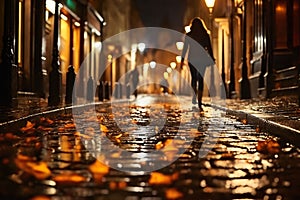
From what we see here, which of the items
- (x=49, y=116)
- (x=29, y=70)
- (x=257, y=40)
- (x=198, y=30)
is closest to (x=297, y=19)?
(x=257, y=40)

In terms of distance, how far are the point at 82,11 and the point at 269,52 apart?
14.2 m

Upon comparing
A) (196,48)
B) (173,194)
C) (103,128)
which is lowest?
(173,194)

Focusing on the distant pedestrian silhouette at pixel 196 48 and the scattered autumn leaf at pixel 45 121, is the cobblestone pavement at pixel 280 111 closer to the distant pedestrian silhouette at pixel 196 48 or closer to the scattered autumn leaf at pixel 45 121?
the distant pedestrian silhouette at pixel 196 48

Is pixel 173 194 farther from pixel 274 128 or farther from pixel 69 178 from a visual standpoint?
pixel 274 128

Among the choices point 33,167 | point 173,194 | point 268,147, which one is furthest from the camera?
point 268,147

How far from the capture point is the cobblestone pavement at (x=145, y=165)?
3.61 meters

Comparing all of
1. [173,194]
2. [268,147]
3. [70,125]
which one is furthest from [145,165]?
[70,125]

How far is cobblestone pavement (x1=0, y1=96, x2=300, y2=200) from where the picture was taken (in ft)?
11.8

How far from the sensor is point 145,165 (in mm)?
4691

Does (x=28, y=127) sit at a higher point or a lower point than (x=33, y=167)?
higher

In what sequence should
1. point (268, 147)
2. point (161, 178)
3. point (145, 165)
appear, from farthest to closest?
point (268, 147) → point (145, 165) → point (161, 178)

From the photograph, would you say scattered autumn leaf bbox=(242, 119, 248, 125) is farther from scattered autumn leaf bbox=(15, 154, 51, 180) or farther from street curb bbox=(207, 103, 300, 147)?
scattered autumn leaf bbox=(15, 154, 51, 180)

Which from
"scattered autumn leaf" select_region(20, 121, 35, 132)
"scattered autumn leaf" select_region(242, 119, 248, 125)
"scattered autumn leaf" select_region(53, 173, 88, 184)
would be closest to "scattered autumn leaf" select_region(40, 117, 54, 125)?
"scattered autumn leaf" select_region(20, 121, 35, 132)

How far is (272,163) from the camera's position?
4859 mm
